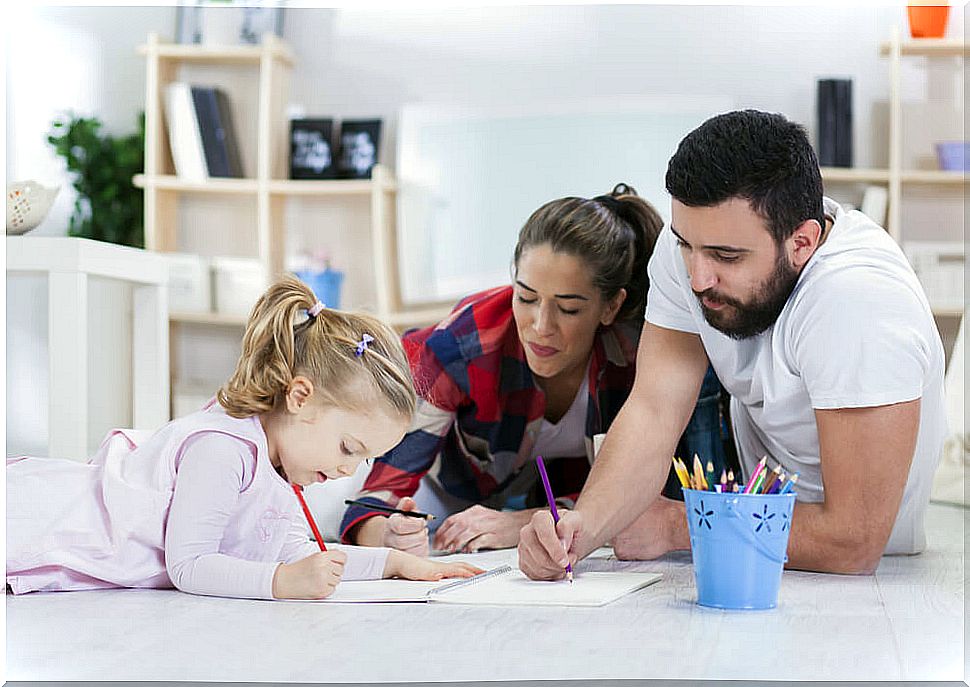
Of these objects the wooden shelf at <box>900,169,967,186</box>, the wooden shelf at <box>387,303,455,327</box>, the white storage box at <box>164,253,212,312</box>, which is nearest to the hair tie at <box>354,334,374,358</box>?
the wooden shelf at <box>387,303,455,327</box>

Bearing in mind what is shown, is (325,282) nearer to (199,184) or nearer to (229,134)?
(199,184)

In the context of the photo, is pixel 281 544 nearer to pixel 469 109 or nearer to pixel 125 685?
pixel 125 685

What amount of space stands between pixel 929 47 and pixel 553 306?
2.25 meters

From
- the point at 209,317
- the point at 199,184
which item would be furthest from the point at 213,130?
the point at 209,317

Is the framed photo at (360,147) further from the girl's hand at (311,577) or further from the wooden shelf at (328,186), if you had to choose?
the girl's hand at (311,577)

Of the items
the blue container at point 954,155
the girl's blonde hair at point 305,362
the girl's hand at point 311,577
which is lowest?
the girl's hand at point 311,577

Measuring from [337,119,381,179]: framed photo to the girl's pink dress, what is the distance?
2340 mm

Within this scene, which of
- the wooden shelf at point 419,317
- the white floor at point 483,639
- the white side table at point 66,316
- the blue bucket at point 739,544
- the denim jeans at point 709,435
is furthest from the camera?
the wooden shelf at point 419,317

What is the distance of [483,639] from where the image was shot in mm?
1092

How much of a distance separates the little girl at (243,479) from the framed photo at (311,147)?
7.54 feet

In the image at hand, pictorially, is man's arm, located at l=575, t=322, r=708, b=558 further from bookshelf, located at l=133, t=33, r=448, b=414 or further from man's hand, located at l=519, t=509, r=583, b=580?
bookshelf, located at l=133, t=33, r=448, b=414

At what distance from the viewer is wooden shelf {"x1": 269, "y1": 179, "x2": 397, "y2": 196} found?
360 cm

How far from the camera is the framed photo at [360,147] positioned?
144 inches

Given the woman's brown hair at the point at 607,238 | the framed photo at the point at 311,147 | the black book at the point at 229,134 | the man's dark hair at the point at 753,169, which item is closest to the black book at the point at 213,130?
the black book at the point at 229,134
